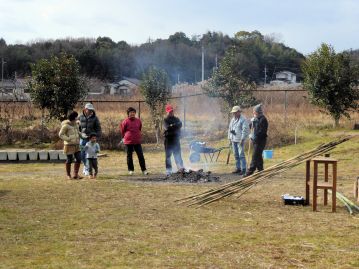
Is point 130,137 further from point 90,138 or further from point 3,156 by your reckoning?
point 3,156

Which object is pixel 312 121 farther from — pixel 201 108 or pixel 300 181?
pixel 300 181

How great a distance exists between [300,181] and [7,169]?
7955 millimetres

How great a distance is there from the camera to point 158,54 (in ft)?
176

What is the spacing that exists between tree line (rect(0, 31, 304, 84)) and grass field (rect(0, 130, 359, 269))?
41364mm

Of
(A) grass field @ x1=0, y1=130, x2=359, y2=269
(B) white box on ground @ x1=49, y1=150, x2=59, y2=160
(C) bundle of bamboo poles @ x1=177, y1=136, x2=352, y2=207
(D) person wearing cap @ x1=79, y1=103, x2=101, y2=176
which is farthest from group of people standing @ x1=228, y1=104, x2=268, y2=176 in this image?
(B) white box on ground @ x1=49, y1=150, x2=59, y2=160

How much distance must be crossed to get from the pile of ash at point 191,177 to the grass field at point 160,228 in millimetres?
621

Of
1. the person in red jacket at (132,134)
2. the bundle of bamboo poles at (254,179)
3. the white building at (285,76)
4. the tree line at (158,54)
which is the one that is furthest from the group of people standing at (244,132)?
the white building at (285,76)

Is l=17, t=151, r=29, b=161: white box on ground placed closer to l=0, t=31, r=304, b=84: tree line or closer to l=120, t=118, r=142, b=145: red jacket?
l=120, t=118, r=142, b=145: red jacket

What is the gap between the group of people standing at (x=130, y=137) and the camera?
11492 mm

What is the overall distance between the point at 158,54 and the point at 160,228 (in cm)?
4769

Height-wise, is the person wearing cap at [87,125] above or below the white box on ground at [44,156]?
above

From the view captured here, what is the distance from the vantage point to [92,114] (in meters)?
12.3

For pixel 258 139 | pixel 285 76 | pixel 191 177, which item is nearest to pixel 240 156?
pixel 258 139

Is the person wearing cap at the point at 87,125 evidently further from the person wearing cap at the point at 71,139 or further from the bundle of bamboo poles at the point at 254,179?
the bundle of bamboo poles at the point at 254,179
